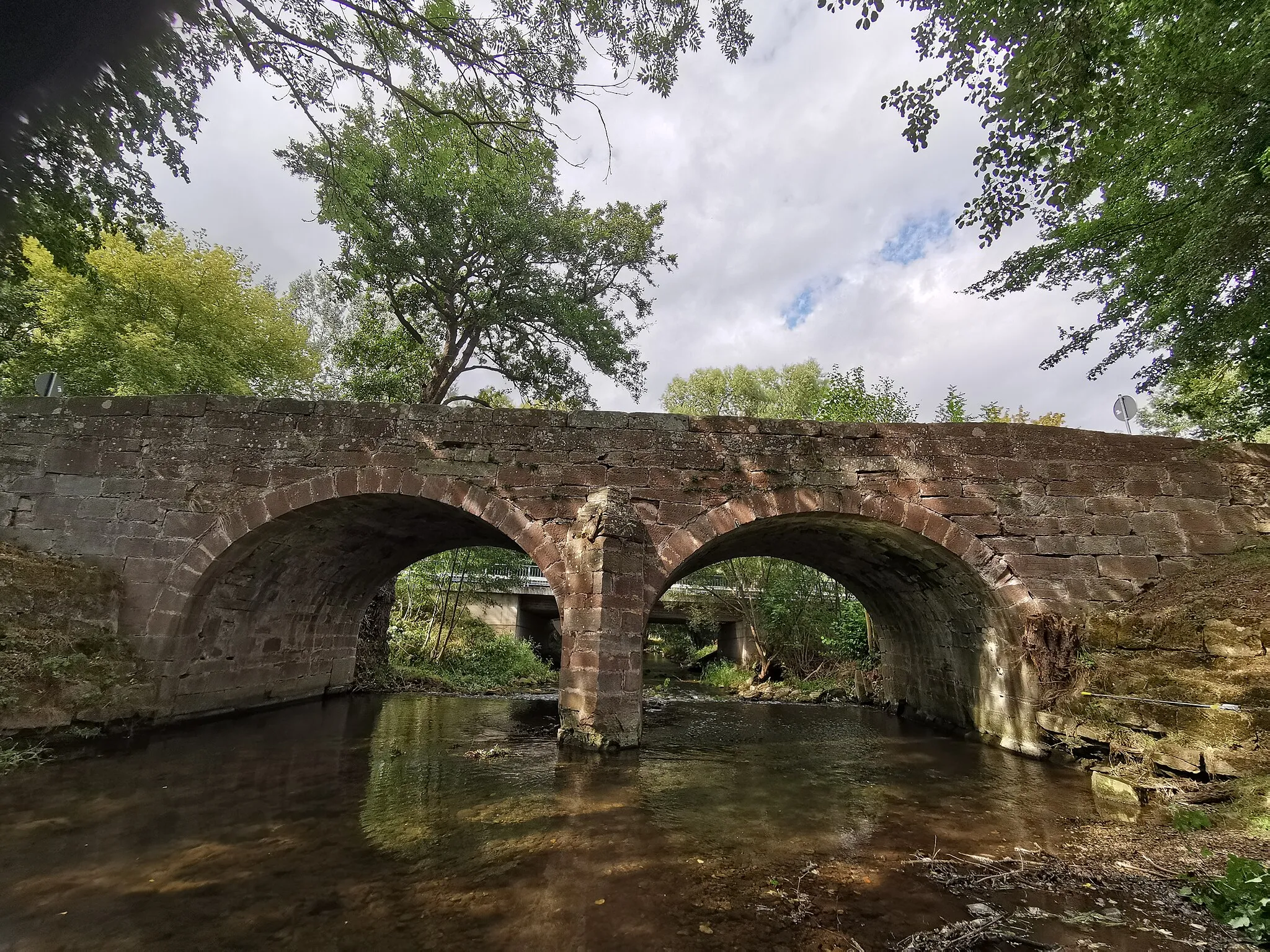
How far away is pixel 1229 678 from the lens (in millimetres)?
5184

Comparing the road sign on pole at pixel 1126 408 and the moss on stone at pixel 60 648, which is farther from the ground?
the road sign on pole at pixel 1126 408

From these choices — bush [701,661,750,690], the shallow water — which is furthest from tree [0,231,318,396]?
bush [701,661,750,690]

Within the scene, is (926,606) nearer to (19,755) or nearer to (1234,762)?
(1234,762)

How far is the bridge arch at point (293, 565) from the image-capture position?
24.2 ft

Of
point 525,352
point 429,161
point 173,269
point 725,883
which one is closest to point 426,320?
point 525,352

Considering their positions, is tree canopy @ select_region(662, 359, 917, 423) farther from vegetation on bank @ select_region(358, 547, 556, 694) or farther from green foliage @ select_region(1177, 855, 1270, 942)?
green foliage @ select_region(1177, 855, 1270, 942)

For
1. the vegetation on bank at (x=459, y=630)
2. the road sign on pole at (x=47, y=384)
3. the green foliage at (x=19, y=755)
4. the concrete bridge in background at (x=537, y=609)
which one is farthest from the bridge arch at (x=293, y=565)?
→ the concrete bridge in background at (x=537, y=609)

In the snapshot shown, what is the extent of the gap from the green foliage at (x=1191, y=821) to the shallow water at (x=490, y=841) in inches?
29.6

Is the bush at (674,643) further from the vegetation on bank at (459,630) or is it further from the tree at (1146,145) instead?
the tree at (1146,145)

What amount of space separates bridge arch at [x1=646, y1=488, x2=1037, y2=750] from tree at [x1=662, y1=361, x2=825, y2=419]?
54.7 ft

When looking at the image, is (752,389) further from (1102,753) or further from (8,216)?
(8,216)

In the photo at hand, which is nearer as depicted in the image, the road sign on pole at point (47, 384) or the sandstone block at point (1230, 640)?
the sandstone block at point (1230, 640)

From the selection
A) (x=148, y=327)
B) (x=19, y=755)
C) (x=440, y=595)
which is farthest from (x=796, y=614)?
(x=148, y=327)

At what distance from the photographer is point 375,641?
1412cm
